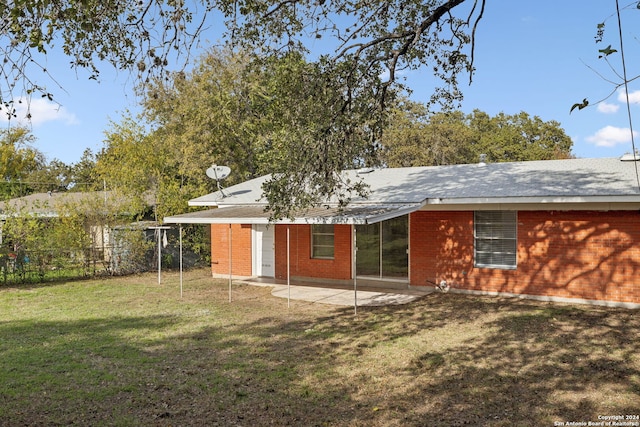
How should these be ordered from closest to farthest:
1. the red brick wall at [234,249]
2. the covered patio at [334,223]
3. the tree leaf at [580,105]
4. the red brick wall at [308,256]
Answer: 1. the tree leaf at [580,105]
2. the covered patio at [334,223]
3. the red brick wall at [308,256]
4. the red brick wall at [234,249]

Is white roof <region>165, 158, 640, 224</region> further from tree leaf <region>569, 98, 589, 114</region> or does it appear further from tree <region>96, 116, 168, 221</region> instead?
tree leaf <region>569, 98, 589, 114</region>

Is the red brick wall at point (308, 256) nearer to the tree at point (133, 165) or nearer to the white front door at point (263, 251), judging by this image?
the white front door at point (263, 251)

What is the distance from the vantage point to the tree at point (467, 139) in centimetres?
3531

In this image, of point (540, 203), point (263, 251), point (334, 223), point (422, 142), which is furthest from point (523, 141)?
point (334, 223)

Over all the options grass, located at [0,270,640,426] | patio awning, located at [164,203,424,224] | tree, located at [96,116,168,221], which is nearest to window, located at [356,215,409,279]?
patio awning, located at [164,203,424,224]

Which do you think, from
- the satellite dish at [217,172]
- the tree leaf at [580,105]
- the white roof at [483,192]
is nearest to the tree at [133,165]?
the satellite dish at [217,172]

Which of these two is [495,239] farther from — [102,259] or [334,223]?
[102,259]

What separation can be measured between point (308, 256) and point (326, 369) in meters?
8.74

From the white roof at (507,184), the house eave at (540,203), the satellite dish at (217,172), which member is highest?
the satellite dish at (217,172)

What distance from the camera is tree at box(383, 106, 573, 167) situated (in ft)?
116

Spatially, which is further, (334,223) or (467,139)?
(467,139)

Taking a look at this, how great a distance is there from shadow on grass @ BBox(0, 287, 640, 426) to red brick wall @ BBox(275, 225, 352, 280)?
169 inches

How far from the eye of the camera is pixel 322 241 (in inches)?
610

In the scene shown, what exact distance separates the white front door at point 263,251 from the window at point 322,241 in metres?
1.68
